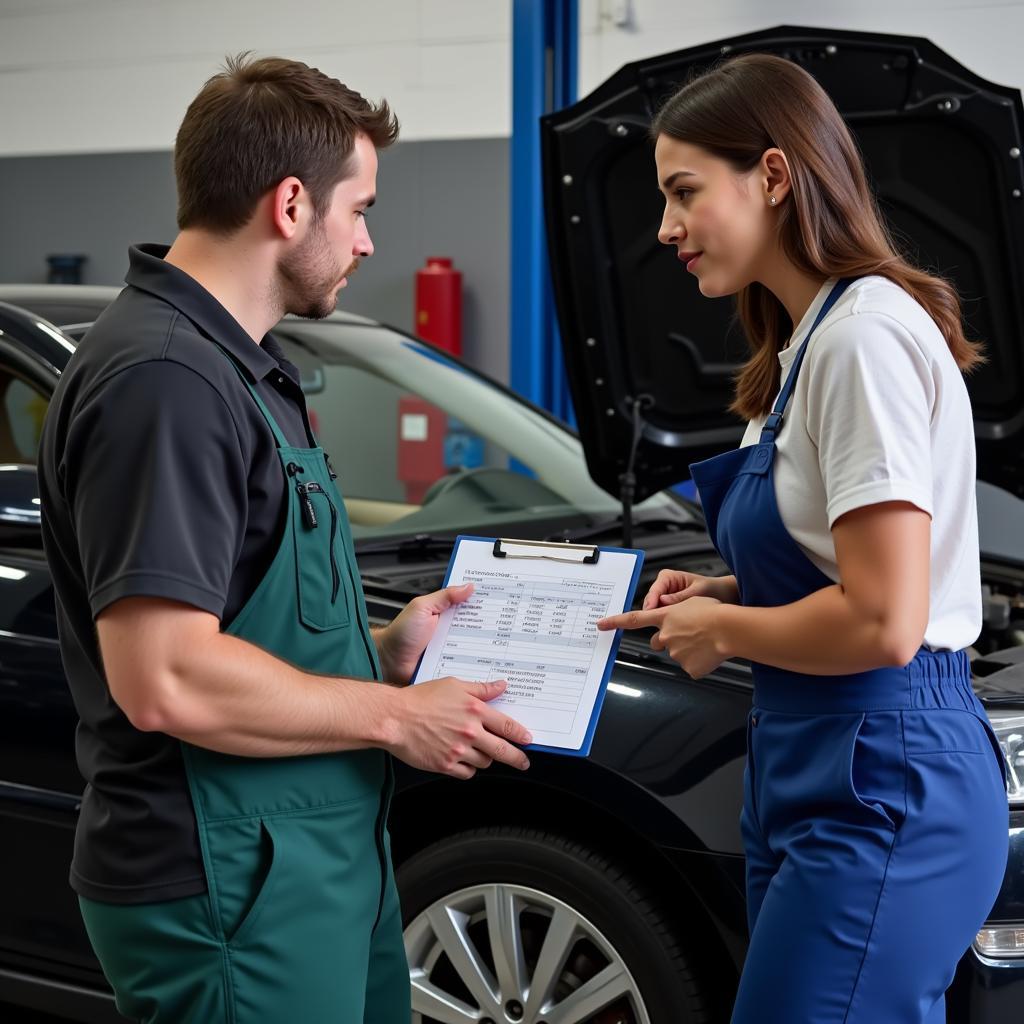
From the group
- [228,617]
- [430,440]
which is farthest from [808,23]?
[228,617]

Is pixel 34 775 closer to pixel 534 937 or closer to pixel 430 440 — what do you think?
pixel 534 937

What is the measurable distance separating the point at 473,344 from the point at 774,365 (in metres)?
6.08

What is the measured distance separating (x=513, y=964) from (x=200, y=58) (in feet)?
24.3

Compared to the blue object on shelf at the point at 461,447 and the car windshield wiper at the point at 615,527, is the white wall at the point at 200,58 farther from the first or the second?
the car windshield wiper at the point at 615,527

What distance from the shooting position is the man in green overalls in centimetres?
131

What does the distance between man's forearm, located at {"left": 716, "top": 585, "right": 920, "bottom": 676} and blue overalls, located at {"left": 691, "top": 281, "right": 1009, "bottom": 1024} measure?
0.19ft

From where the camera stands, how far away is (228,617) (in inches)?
55.7

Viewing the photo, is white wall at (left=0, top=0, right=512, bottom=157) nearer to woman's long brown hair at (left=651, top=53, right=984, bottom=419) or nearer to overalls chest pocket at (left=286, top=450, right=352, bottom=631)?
woman's long brown hair at (left=651, top=53, right=984, bottom=419)

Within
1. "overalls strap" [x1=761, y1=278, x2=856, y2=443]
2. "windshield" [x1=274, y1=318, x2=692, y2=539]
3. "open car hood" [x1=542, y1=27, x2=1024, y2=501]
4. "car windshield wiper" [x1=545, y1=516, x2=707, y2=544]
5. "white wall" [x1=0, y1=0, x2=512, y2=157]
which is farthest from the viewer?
"white wall" [x1=0, y1=0, x2=512, y2=157]

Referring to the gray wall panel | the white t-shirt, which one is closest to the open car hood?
the white t-shirt

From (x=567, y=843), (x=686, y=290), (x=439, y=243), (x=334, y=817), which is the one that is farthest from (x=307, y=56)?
(x=334, y=817)

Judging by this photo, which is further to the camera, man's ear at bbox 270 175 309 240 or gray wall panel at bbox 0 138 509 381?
gray wall panel at bbox 0 138 509 381

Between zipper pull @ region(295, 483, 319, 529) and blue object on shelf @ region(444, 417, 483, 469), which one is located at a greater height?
zipper pull @ region(295, 483, 319, 529)

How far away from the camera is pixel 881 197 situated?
2713 millimetres
